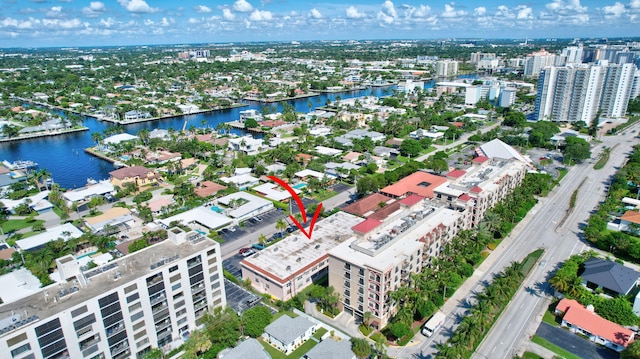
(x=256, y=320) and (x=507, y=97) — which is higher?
(x=507, y=97)

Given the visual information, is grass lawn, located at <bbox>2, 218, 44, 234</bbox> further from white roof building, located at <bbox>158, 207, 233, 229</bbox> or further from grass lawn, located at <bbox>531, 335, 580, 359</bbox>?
grass lawn, located at <bbox>531, 335, 580, 359</bbox>

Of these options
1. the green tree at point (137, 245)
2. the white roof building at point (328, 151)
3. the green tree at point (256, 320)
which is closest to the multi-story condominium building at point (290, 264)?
the green tree at point (256, 320)

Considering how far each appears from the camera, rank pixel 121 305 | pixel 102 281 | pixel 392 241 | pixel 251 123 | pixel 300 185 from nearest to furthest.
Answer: pixel 121 305 < pixel 102 281 < pixel 392 241 < pixel 300 185 < pixel 251 123

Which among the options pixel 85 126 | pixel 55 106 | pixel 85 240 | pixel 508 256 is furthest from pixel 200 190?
pixel 55 106

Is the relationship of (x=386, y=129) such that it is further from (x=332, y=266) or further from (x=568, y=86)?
(x=332, y=266)

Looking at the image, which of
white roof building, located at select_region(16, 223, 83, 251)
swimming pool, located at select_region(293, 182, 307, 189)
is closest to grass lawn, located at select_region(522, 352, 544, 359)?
swimming pool, located at select_region(293, 182, 307, 189)

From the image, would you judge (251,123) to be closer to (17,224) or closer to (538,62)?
(17,224)

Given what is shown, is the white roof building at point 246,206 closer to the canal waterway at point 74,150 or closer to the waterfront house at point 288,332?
the waterfront house at point 288,332

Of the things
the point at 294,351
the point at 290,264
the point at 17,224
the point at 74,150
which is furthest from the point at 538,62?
the point at 17,224
